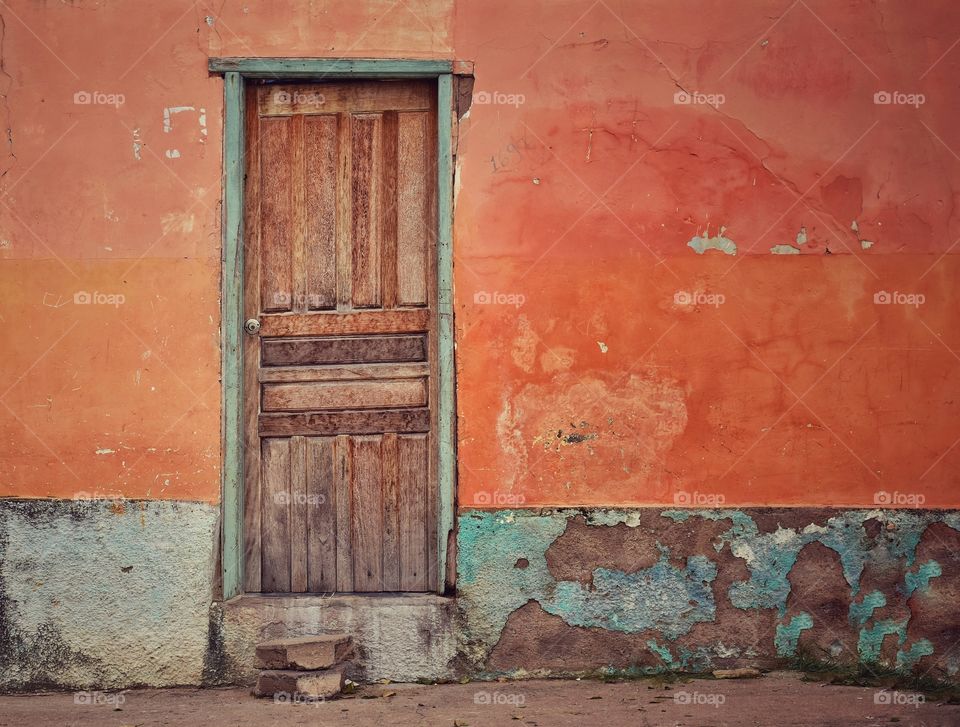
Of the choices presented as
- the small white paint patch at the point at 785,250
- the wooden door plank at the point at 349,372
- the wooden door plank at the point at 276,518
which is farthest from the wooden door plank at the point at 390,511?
the small white paint patch at the point at 785,250

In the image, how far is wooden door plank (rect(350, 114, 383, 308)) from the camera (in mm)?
5301

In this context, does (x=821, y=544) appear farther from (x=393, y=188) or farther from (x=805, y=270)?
(x=393, y=188)

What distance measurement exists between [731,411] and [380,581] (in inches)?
75.4

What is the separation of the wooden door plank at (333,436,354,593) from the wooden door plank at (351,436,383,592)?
21mm

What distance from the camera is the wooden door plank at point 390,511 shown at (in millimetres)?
5242

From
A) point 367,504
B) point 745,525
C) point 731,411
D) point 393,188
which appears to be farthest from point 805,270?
point 367,504

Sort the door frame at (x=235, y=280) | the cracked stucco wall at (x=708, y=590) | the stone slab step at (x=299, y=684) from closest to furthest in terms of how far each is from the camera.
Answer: the stone slab step at (x=299, y=684), the cracked stucco wall at (x=708, y=590), the door frame at (x=235, y=280)

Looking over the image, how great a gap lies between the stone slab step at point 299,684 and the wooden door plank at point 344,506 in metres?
0.53

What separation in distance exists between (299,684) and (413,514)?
978mm

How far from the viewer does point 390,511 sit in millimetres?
5254

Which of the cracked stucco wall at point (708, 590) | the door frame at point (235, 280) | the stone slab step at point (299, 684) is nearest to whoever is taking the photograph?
the stone slab step at point (299, 684)

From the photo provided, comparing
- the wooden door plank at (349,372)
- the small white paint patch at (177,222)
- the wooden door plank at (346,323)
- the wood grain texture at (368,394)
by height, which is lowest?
the wood grain texture at (368,394)

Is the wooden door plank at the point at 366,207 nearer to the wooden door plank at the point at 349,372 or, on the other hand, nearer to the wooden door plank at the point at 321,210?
the wooden door plank at the point at 321,210

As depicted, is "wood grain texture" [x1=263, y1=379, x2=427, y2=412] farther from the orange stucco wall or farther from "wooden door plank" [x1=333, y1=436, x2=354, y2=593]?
the orange stucco wall
